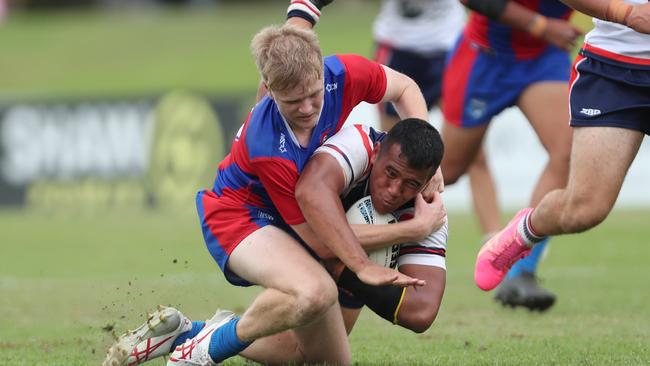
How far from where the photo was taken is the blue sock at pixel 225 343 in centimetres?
535

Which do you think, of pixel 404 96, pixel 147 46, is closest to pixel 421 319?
pixel 404 96

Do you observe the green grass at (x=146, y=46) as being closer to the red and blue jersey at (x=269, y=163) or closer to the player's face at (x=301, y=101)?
the red and blue jersey at (x=269, y=163)

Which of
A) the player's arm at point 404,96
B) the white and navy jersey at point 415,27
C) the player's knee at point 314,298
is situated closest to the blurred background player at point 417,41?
the white and navy jersey at point 415,27

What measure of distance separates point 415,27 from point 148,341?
5.30 m

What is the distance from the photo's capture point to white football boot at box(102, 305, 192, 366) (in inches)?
221

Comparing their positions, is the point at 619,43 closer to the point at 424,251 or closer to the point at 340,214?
the point at 424,251

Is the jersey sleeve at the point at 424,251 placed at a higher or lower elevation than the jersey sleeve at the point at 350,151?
lower

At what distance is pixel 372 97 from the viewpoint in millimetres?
5801

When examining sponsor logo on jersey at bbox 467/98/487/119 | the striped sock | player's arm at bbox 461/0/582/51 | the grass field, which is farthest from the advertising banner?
the striped sock

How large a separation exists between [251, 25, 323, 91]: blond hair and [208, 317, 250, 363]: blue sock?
3.72 feet

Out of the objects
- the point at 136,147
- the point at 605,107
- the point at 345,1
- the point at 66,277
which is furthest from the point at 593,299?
the point at 345,1

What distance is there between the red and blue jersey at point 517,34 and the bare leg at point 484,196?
3.47 feet

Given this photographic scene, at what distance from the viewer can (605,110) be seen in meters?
5.77

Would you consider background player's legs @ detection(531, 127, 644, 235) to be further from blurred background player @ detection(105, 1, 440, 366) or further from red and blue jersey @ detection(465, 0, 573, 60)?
red and blue jersey @ detection(465, 0, 573, 60)
